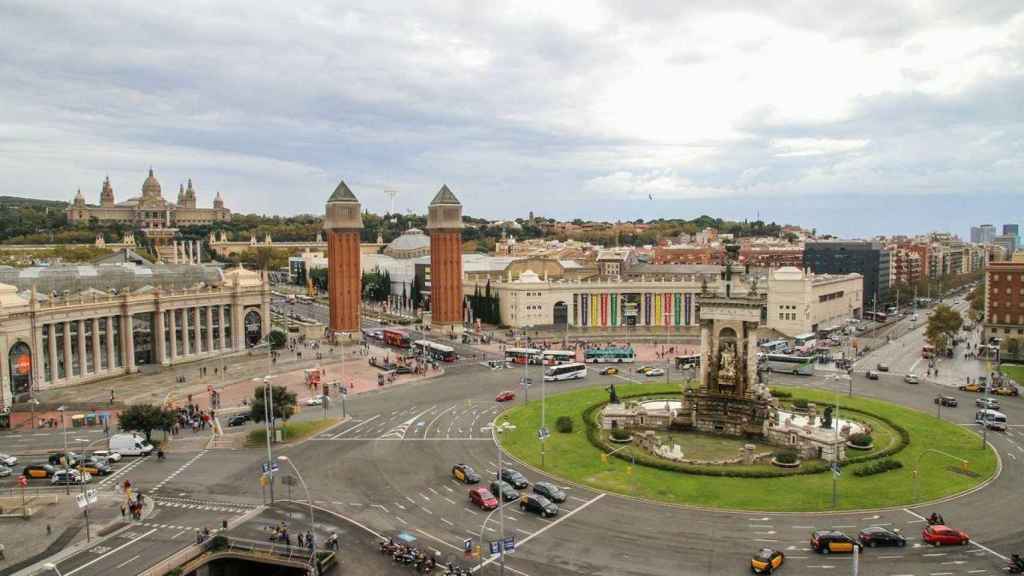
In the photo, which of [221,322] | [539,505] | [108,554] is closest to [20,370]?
[221,322]

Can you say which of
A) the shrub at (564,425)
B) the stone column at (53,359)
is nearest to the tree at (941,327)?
the shrub at (564,425)

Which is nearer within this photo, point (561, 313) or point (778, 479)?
point (778, 479)

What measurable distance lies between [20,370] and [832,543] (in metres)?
80.3

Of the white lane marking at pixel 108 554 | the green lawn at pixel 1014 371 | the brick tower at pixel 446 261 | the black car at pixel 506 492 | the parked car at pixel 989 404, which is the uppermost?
the brick tower at pixel 446 261

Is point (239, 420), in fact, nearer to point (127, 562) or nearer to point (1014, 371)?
point (127, 562)

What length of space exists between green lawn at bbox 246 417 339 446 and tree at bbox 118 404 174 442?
6922 mm

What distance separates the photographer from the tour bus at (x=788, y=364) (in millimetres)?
95062

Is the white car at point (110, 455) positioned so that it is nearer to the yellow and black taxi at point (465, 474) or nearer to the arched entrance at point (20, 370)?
the yellow and black taxi at point (465, 474)

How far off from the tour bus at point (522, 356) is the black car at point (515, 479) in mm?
48496

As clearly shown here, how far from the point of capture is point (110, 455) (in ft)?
191

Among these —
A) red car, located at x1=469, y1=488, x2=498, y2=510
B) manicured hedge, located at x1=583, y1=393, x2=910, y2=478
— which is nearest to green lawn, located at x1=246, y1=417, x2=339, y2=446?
red car, located at x1=469, y1=488, x2=498, y2=510

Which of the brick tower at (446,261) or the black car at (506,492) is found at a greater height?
the brick tower at (446,261)

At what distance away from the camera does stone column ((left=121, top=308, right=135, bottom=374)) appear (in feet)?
313

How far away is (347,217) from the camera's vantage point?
419ft
